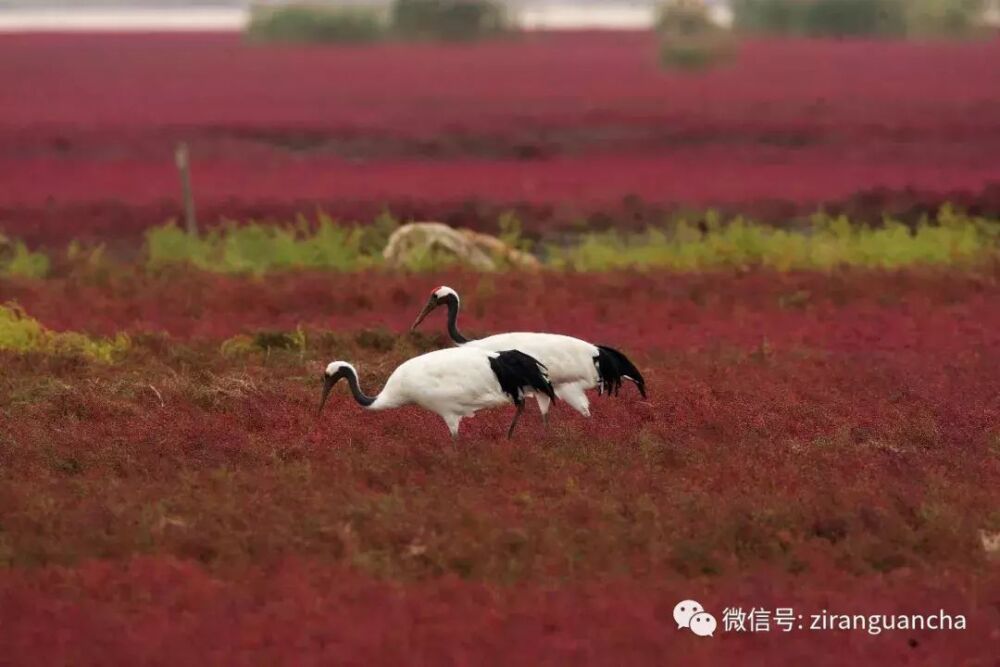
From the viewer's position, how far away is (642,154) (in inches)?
1644

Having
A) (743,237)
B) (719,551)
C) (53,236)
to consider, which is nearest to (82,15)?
(53,236)

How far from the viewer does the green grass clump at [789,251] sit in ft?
83.0

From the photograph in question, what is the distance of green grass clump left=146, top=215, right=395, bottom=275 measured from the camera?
25.9m

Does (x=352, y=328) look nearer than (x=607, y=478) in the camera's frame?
No

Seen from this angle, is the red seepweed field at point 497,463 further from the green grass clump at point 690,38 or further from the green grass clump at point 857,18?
the green grass clump at point 690,38

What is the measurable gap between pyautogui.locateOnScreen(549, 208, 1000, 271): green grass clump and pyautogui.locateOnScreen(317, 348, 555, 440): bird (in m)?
11.9

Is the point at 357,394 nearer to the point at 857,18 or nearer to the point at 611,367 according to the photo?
the point at 611,367

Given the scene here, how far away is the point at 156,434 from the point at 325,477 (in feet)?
6.25

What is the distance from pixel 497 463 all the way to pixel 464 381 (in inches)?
24.9

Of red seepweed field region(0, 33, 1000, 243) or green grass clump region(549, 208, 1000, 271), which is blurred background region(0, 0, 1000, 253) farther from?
green grass clump region(549, 208, 1000, 271)

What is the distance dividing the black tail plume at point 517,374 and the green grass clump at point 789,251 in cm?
1179

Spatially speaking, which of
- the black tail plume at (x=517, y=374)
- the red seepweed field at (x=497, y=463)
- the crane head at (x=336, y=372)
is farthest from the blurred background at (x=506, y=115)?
the black tail plume at (x=517, y=374)

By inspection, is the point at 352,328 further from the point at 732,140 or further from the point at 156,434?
the point at 732,140

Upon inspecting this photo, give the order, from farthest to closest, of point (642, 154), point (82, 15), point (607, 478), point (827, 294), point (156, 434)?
point (82, 15) → point (642, 154) → point (827, 294) → point (156, 434) → point (607, 478)
